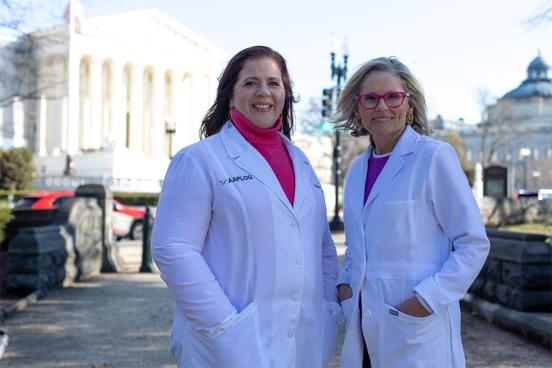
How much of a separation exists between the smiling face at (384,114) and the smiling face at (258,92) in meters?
0.44

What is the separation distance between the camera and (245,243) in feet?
9.25

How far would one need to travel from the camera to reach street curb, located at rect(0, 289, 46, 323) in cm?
794

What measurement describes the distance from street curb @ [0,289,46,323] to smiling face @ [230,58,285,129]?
228 inches

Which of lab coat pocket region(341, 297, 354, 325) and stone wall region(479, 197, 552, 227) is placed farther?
stone wall region(479, 197, 552, 227)

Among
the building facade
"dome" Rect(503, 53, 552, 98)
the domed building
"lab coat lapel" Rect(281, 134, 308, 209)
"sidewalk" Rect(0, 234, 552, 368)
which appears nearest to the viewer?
"lab coat lapel" Rect(281, 134, 308, 209)

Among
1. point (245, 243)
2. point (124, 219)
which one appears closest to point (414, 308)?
point (245, 243)

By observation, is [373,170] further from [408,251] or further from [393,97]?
[408,251]

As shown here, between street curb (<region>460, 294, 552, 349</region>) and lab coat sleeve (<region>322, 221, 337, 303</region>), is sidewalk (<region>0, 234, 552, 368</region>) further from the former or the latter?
lab coat sleeve (<region>322, 221, 337, 303</region>)

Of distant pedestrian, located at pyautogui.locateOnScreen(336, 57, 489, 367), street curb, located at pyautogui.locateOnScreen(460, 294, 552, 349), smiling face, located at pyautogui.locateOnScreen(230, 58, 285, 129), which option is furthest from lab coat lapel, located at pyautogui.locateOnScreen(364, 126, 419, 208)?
street curb, located at pyautogui.locateOnScreen(460, 294, 552, 349)

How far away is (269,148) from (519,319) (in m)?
5.08

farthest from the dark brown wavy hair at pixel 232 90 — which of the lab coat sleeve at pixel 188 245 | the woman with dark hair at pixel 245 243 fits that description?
the lab coat sleeve at pixel 188 245

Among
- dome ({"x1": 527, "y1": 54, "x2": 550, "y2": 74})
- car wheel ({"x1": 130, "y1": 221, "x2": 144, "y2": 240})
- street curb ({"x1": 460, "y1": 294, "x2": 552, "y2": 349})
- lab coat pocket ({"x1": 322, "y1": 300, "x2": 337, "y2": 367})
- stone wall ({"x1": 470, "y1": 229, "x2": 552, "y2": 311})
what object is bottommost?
car wheel ({"x1": 130, "y1": 221, "x2": 144, "y2": 240})

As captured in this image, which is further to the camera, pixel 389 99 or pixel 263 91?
pixel 389 99

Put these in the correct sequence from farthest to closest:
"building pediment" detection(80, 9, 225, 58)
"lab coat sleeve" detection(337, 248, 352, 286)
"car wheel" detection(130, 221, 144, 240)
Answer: "building pediment" detection(80, 9, 225, 58) → "car wheel" detection(130, 221, 144, 240) → "lab coat sleeve" detection(337, 248, 352, 286)
